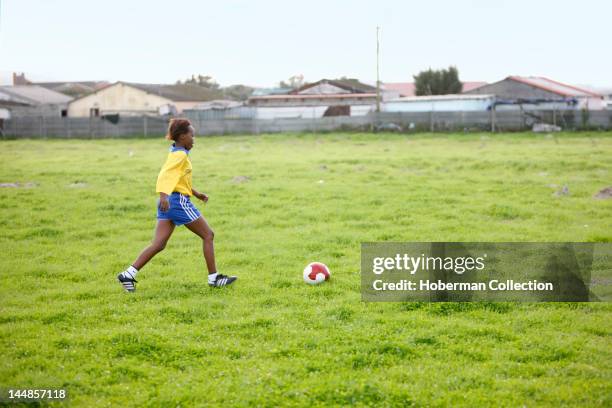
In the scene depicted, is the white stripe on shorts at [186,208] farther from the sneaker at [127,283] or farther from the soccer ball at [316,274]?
the soccer ball at [316,274]

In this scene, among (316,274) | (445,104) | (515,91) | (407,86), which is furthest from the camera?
(407,86)

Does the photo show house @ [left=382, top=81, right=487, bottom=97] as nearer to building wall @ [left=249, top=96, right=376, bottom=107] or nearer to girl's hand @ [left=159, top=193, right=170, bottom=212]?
building wall @ [left=249, top=96, right=376, bottom=107]

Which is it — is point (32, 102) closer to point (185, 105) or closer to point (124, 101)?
point (124, 101)

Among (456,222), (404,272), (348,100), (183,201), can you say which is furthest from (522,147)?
(348,100)

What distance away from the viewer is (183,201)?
Result: 736 centimetres

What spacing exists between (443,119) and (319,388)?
102 feet

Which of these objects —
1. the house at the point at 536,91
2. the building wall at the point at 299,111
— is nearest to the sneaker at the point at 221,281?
the building wall at the point at 299,111

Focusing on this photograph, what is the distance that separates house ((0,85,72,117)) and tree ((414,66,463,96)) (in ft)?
112

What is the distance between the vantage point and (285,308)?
6668 millimetres

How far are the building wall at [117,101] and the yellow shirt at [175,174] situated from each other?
52.2 m

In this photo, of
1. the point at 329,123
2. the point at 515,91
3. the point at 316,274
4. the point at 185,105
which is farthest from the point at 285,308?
the point at 185,105

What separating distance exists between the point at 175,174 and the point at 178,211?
431 mm

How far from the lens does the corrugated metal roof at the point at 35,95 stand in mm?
59869

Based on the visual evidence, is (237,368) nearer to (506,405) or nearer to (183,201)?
(506,405)
